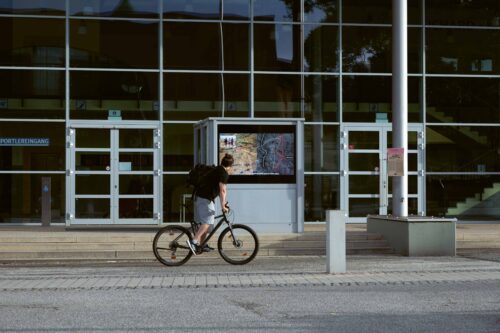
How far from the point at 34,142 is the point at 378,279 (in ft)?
38.1

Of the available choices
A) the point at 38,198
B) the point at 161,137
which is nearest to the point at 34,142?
the point at 38,198

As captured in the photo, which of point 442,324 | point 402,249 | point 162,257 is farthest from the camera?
point 402,249

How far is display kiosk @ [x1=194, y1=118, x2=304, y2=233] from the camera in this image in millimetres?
16578

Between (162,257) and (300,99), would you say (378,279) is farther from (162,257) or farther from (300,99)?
(300,99)

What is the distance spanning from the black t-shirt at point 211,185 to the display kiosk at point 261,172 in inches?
125

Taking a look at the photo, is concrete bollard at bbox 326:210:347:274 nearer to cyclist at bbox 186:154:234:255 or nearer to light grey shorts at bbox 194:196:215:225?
cyclist at bbox 186:154:234:255

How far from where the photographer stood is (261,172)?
16641 millimetres

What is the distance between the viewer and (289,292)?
10.2m

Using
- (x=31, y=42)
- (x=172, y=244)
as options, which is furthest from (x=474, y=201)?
(x=31, y=42)

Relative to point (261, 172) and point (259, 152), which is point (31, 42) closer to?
point (259, 152)

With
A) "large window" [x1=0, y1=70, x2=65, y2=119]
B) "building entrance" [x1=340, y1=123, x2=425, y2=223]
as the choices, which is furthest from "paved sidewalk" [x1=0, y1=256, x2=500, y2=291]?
"large window" [x1=0, y1=70, x2=65, y2=119]

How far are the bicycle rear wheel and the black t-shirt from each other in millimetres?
667

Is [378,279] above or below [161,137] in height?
below

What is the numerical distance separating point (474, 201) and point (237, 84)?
7.07 meters
